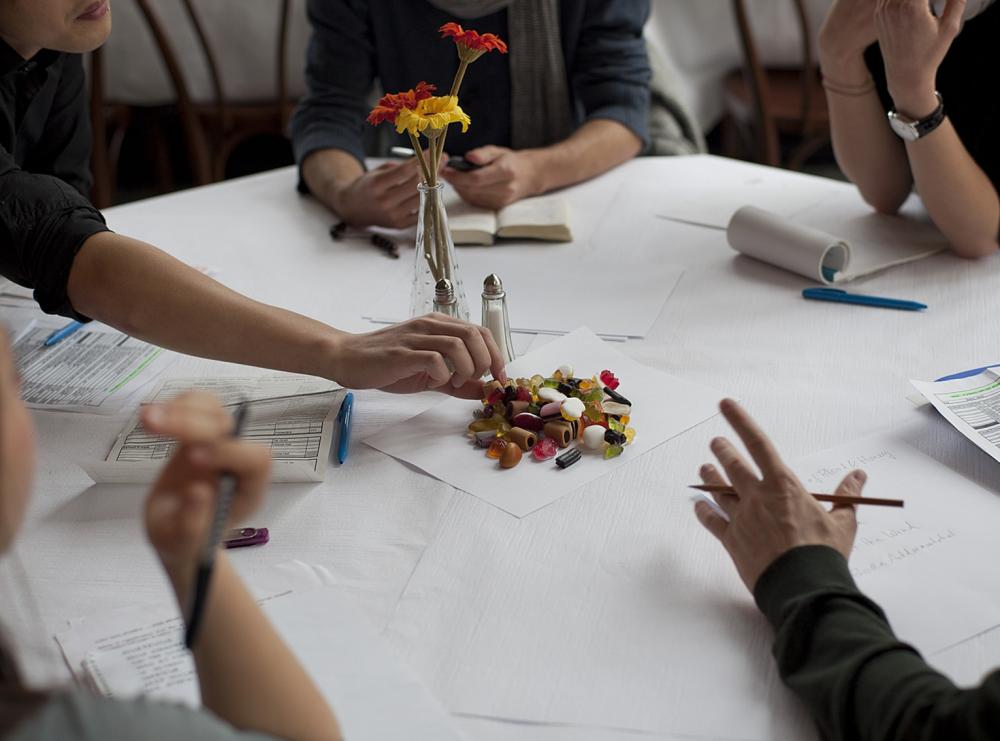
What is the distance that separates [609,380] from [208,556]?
2.08 feet

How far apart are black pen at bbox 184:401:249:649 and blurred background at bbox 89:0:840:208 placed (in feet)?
8.20

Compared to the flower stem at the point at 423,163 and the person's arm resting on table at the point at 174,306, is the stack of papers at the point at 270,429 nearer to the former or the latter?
the person's arm resting on table at the point at 174,306

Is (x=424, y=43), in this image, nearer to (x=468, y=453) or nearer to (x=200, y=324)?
(x=200, y=324)

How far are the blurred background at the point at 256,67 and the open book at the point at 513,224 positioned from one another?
1479 millimetres

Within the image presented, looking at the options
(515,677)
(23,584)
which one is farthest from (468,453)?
(23,584)

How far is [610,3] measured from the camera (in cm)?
176

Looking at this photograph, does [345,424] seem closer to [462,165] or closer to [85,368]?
[85,368]

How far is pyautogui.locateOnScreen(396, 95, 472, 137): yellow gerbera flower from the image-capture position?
1096mm

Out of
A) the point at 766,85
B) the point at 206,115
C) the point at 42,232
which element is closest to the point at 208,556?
the point at 42,232

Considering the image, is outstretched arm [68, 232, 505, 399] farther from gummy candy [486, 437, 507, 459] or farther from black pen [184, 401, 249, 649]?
black pen [184, 401, 249, 649]

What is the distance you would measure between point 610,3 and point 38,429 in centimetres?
117

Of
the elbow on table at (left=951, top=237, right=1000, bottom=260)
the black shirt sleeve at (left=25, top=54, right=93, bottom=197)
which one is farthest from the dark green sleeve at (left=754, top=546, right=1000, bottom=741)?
the black shirt sleeve at (left=25, top=54, right=93, bottom=197)

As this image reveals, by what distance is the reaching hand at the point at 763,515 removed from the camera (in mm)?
814

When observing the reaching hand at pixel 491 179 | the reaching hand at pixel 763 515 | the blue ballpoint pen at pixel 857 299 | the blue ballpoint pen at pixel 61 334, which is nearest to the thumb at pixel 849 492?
the reaching hand at pixel 763 515
